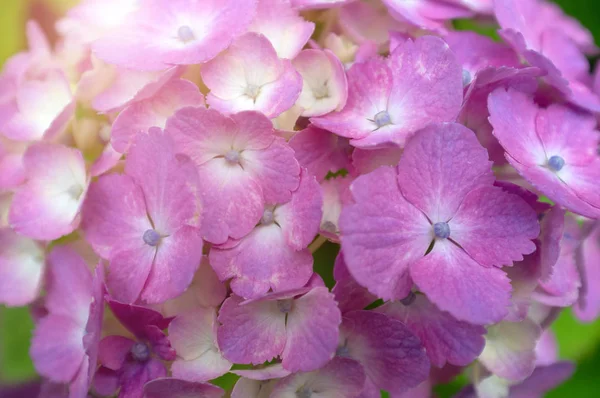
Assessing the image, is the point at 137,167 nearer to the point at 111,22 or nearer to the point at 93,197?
the point at 93,197

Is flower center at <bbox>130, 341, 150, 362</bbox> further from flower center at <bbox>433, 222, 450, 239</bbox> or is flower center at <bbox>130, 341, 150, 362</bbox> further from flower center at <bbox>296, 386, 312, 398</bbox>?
flower center at <bbox>433, 222, 450, 239</bbox>

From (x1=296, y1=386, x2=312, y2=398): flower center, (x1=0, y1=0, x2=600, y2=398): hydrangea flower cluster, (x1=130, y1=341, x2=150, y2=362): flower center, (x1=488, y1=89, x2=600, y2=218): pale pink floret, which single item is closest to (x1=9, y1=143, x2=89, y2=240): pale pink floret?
(x1=0, y1=0, x2=600, y2=398): hydrangea flower cluster

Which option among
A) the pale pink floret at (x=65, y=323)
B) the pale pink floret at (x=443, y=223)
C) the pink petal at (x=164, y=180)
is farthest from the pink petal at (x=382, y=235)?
the pale pink floret at (x=65, y=323)

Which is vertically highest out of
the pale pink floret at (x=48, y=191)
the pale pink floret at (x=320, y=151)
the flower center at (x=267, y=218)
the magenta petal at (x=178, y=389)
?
the pale pink floret at (x=320, y=151)

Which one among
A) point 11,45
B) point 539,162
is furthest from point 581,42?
point 11,45

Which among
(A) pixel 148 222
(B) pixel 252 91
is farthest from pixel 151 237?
(B) pixel 252 91

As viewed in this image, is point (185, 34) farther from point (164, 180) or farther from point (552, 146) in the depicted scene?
point (552, 146)

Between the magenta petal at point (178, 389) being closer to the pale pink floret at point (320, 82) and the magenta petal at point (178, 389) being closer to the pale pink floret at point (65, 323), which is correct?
the pale pink floret at point (65, 323)
